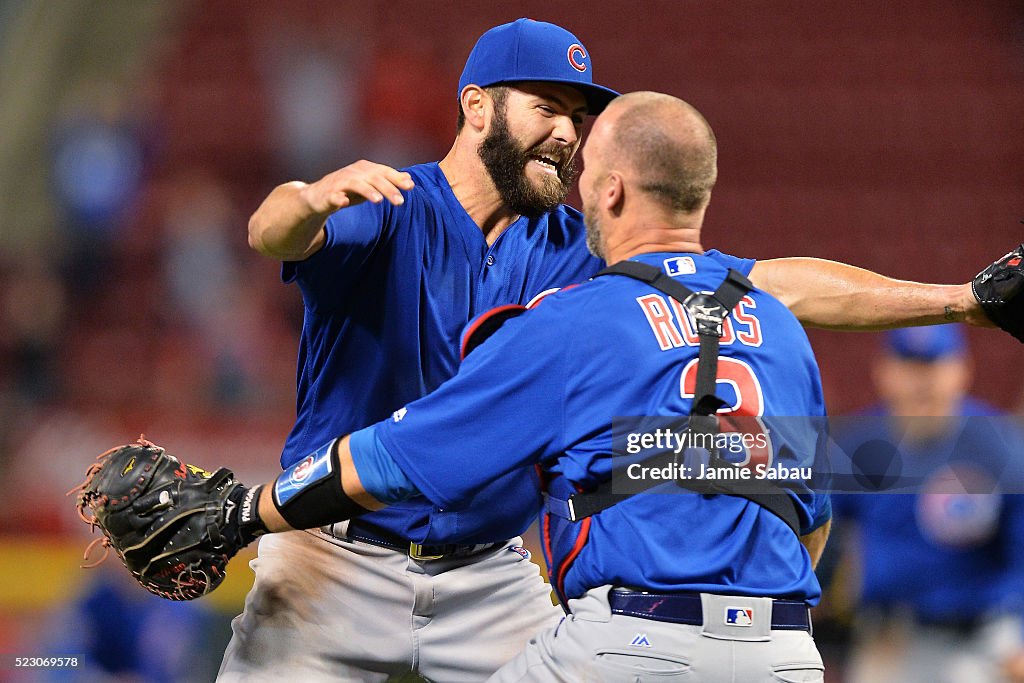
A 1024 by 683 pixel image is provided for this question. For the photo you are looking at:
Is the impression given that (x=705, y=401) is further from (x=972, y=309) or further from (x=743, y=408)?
(x=972, y=309)

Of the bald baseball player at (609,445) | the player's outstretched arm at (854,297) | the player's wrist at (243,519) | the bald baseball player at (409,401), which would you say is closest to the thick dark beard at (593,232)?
the bald baseball player at (609,445)

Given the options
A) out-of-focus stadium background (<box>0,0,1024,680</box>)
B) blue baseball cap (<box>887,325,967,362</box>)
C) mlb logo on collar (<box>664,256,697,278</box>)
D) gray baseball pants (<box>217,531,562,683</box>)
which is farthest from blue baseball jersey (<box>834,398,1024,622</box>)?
out-of-focus stadium background (<box>0,0,1024,680</box>)

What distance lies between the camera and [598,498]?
270 centimetres

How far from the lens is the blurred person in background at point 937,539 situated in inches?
188

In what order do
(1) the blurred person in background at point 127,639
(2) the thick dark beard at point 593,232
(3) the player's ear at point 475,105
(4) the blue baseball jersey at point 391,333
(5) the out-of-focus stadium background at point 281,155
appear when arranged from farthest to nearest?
(5) the out-of-focus stadium background at point 281,155, (1) the blurred person in background at point 127,639, (3) the player's ear at point 475,105, (4) the blue baseball jersey at point 391,333, (2) the thick dark beard at point 593,232

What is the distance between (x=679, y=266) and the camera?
9.08ft

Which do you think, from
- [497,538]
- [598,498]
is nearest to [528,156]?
[497,538]

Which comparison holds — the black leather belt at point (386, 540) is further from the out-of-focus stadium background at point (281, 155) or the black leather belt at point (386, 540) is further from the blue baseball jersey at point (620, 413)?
the out-of-focus stadium background at point (281, 155)

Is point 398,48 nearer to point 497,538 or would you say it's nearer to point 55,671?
point 55,671

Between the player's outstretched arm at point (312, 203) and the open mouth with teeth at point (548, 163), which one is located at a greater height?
the open mouth with teeth at point (548, 163)

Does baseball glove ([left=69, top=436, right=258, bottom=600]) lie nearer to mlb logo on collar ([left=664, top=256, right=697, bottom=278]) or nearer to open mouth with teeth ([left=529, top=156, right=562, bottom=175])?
mlb logo on collar ([left=664, top=256, right=697, bottom=278])

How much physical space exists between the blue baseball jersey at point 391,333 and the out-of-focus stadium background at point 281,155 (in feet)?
16.6

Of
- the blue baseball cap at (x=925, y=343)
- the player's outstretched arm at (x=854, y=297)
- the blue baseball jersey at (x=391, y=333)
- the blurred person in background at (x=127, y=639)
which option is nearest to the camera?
the player's outstretched arm at (x=854, y=297)

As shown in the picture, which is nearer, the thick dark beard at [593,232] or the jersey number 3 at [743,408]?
the jersey number 3 at [743,408]
